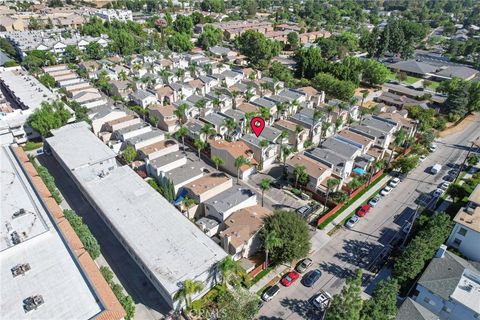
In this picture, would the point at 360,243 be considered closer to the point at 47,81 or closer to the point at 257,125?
the point at 257,125

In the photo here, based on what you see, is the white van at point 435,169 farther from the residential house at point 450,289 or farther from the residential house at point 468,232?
the residential house at point 450,289

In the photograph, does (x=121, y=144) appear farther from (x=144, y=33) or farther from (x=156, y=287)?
(x=144, y=33)

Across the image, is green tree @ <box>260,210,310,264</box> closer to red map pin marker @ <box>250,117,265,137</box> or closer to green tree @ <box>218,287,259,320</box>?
green tree @ <box>218,287,259,320</box>

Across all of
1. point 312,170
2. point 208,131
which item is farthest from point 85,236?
point 312,170

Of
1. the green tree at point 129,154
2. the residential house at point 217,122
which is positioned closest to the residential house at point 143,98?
the residential house at point 217,122

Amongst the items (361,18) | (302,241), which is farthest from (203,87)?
(361,18)
